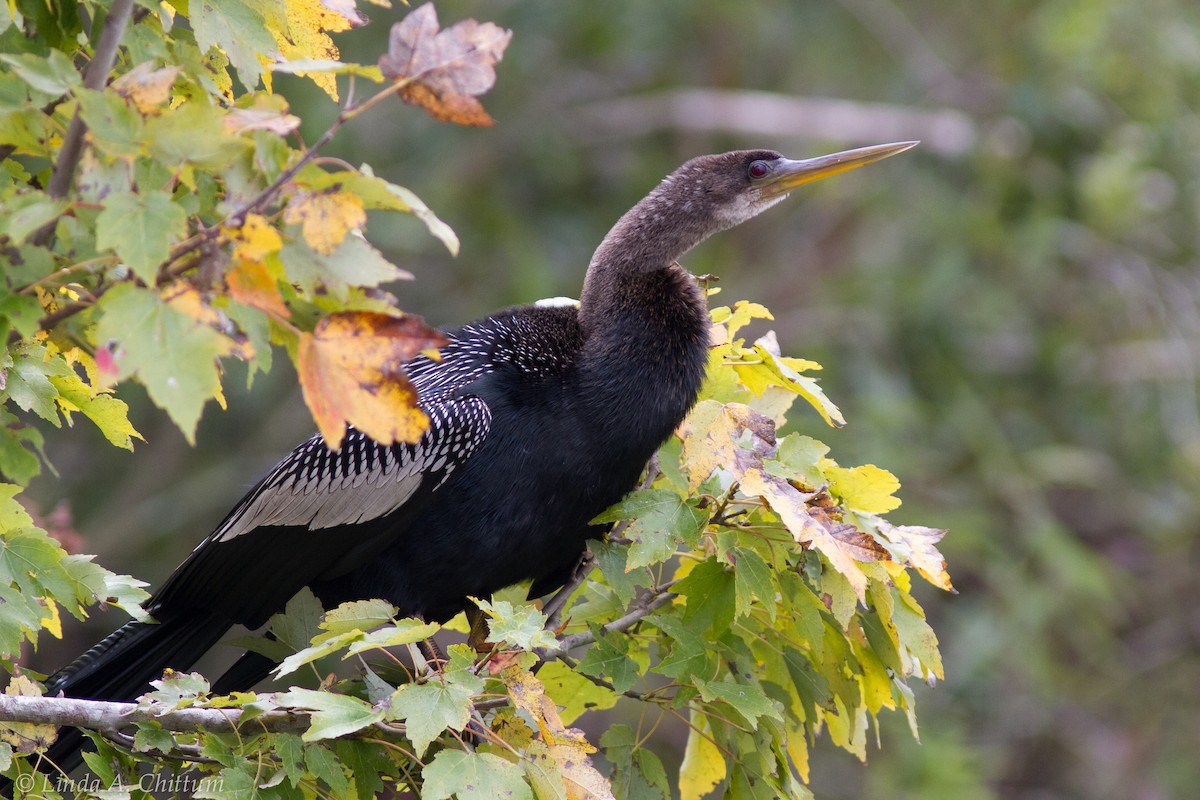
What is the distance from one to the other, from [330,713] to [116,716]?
419 millimetres

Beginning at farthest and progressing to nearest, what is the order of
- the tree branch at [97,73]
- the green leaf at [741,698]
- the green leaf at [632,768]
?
the green leaf at [632,768], the green leaf at [741,698], the tree branch at [97,73]

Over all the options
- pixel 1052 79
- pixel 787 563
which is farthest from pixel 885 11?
pixel 787 563

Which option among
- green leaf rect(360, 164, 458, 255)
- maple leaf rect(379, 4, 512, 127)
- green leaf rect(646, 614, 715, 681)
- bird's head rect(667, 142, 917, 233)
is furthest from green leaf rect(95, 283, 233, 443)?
bird's head rect(667, 142, 917, 233)

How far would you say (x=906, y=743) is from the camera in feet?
25.1

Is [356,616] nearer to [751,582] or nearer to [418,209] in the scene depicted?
[751,582]

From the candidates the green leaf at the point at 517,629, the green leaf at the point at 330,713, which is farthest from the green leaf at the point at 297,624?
the green leaf at the point at 517,629

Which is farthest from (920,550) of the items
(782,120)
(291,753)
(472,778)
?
(782,120)

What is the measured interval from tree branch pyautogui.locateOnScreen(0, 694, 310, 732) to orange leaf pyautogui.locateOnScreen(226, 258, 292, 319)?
817 millimetres

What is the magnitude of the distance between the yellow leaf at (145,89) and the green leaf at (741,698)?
1.32 meters

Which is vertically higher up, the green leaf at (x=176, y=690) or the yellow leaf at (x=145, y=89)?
the yellow leaf at (x=145, y=89)

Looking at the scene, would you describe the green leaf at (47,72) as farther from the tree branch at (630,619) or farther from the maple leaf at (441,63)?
the tree branch at (630,619)

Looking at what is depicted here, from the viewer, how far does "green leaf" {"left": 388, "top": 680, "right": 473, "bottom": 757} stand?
1.96 m

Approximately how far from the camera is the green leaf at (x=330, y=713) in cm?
196

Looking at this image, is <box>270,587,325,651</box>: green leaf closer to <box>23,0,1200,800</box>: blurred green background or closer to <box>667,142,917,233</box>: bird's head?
<box>667,142,917,233</box>: bird's head
